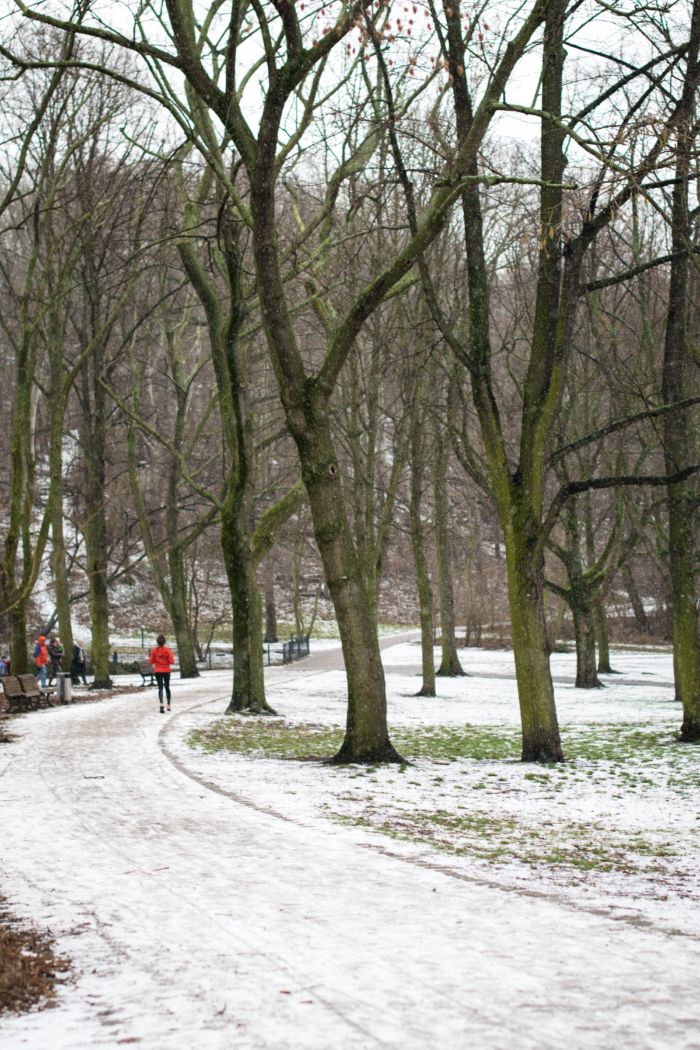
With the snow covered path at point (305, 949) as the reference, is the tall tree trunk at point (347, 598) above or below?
above

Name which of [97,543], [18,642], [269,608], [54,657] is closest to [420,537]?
[97,543]

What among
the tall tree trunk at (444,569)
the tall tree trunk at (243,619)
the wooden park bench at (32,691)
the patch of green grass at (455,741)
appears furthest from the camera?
the tall tree trunk at (444,569)

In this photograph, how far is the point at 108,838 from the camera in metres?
6.55

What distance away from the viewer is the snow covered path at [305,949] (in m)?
3.38

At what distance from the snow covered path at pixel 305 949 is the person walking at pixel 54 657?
65.5ft

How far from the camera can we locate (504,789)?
29.4 feet

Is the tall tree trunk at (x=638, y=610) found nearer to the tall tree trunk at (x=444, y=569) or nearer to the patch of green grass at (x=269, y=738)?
the tall tree trunk at (x=444, y=569)

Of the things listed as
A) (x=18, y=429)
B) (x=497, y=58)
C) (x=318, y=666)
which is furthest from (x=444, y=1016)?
(x=318, y=666)

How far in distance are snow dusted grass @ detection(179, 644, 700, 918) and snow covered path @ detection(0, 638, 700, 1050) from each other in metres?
0.69

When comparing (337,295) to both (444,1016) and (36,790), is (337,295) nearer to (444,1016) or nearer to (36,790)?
(36,790)

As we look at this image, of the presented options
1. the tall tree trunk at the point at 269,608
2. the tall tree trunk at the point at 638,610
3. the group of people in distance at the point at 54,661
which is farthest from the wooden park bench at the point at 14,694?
the tall tree trunk at the point at 638,610

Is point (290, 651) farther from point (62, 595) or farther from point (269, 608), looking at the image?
point (62, 595)

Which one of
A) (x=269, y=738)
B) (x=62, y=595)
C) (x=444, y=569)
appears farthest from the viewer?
(x=444, y=569)

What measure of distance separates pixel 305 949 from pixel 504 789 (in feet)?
16.6
